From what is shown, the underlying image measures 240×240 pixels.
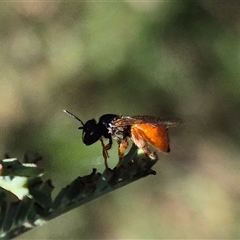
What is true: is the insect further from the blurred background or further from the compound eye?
the blurred background

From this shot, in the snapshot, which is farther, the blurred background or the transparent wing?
the blurred background

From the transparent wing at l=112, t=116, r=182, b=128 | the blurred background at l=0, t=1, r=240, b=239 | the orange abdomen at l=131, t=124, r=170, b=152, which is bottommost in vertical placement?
the orange abdomen at l=131, t=124, r=170, b=152

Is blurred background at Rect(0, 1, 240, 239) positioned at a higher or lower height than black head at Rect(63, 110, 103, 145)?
higher

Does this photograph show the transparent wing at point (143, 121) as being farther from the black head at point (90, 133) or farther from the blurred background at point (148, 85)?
the blurred background at point (148, 85)

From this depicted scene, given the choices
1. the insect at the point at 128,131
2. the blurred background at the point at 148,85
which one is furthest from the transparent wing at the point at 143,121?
the blurred background at the point at 148,85

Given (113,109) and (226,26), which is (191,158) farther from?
(226,26)

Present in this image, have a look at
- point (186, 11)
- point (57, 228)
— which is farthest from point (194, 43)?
point (57, 228)

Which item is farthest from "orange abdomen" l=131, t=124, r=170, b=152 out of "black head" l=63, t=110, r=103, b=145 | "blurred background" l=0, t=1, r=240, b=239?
"blurred background" l=0, t=1, r=240, b=239
